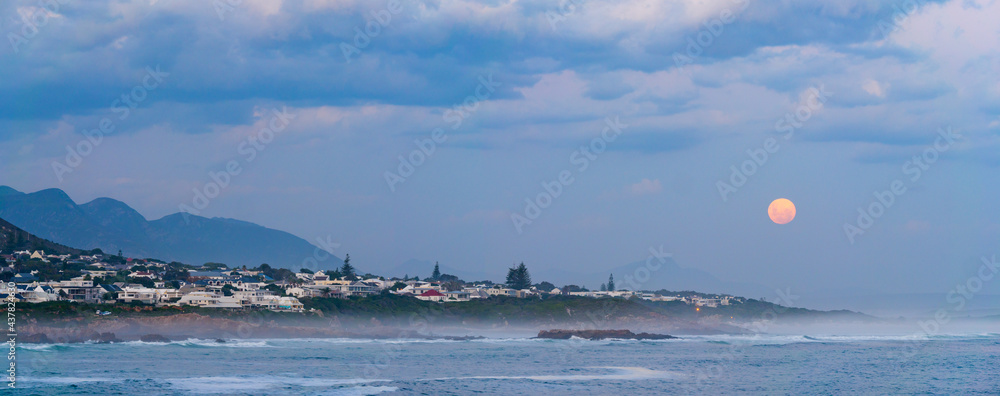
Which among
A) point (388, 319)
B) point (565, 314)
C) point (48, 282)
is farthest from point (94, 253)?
point (565, 314)

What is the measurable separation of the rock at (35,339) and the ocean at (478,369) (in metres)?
2.99

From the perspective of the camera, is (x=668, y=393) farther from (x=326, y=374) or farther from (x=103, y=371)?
(x=103, y=371)

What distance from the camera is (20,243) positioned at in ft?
501

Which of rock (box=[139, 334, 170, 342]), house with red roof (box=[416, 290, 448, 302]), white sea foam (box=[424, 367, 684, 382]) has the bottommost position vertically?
white sea foam (box=[424, 367, 684, 382])

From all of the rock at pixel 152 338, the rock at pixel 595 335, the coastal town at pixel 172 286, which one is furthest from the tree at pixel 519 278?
the rock at pixel 152 338

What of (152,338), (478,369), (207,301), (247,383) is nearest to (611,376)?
(478,369)

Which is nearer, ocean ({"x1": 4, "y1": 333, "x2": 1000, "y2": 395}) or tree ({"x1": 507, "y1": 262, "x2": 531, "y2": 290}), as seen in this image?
ocean ({"x1": 4, "y1": 333, "x2": 1000, "y2": 395})

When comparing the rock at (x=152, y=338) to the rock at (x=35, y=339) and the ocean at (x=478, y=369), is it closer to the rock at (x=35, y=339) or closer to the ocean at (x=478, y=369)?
the ocean at (x=478, y=369)

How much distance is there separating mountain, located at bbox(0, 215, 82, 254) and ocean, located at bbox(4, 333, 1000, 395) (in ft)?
292

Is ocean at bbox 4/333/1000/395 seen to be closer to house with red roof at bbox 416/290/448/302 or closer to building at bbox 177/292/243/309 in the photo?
building at bbox 177/292/243/309

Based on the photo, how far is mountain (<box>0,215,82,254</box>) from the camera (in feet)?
483

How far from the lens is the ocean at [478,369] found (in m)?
43.2

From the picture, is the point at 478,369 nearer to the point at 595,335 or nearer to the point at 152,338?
the point at 152,338

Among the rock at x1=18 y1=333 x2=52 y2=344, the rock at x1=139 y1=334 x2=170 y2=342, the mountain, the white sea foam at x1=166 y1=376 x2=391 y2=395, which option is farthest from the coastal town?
the white sea foam at x1=166 y1=376 x2=391 y2=395
